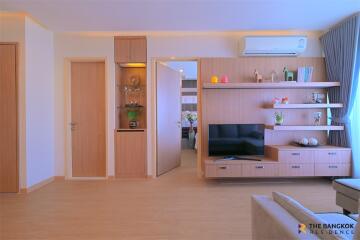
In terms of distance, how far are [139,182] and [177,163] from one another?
134 centimetres

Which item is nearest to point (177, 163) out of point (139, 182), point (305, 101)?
point (139, 182)

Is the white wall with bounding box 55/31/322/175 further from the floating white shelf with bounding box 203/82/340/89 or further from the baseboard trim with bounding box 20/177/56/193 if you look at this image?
the floating white shelf with bounding box 203/82/340/89

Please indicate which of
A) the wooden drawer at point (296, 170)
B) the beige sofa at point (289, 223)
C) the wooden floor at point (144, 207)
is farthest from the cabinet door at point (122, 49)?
the beige sofa at point (289, 223)

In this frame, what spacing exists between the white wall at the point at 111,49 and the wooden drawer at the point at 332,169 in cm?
196

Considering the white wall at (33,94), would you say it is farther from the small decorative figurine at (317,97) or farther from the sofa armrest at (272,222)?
the small decorative figurine at (317,97)

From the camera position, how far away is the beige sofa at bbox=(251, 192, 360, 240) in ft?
3.88

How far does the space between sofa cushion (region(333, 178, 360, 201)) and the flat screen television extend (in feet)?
5.12

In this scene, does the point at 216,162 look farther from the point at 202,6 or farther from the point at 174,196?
the point at 202,6

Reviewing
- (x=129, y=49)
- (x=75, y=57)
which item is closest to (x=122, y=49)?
(x=129, y=49)

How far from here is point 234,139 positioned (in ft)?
14.0

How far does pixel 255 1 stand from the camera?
3336 mm

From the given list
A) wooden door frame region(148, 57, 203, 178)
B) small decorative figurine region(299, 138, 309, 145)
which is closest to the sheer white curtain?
small decorative figurine region(299, 138, 309, 145)

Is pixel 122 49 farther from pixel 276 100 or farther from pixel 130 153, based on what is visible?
pixel 276 100

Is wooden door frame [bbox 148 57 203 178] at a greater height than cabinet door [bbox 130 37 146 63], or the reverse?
cabinet door [bbox 130 37 146 63]
